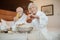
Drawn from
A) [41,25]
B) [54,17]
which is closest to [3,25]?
[41,25]

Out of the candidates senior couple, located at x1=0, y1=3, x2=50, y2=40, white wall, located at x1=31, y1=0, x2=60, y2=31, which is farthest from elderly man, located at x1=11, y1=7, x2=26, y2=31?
white wall, located at x1=31, y1=0, x2=60, y2=31

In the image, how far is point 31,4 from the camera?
2.40 m

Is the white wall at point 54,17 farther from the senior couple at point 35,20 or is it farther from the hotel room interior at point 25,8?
the senior couple at point 35,20

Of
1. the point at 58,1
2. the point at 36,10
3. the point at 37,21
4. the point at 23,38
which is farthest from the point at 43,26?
the point at 58,1

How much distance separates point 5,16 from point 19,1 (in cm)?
42

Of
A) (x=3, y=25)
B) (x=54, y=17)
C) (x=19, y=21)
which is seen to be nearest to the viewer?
(x=3, y=25)

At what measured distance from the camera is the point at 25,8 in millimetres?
2336

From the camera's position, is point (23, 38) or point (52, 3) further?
point (52, 3)

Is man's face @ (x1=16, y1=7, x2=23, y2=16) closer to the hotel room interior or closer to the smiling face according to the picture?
the hotel room interior

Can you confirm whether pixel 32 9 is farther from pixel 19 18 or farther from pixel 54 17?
pixel 54 17

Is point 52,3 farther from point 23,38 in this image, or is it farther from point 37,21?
point 23,38

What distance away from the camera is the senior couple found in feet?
7.57

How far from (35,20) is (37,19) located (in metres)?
0.05

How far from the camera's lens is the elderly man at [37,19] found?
2.39 meters
